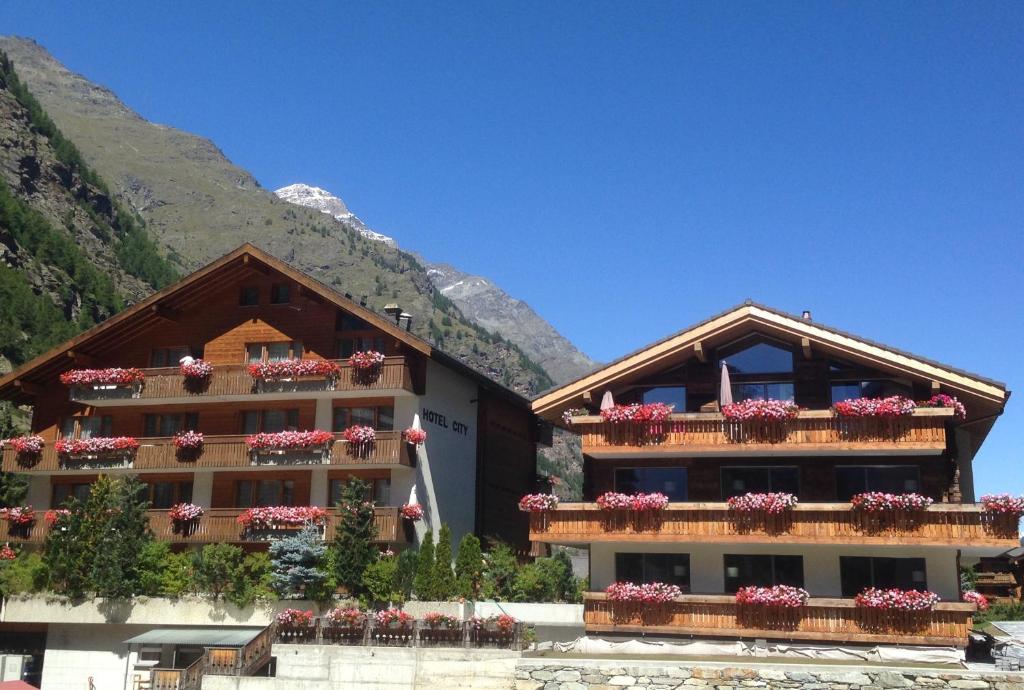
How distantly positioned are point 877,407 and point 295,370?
56.0ft

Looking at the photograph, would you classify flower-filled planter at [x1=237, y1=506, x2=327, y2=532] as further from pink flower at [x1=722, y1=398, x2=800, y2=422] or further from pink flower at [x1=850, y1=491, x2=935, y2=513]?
pink flower at [x1=850, y1=491, x2=935, y2=513]

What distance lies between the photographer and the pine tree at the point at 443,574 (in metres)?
30.8

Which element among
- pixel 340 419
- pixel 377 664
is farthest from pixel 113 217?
pixel 377 664

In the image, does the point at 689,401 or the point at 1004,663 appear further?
the point at 689,401

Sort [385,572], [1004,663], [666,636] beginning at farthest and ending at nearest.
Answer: [385,572] → [666,636] → [1004,663]

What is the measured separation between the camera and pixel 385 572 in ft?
99.9

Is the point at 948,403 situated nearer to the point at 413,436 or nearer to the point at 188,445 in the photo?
the point at 413,436

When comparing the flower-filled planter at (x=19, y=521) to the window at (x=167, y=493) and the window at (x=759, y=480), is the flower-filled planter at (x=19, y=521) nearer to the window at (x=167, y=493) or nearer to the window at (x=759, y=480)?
the window at (x=167, y=493)

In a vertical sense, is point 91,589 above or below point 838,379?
below

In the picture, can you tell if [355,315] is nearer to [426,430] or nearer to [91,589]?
[426,430]

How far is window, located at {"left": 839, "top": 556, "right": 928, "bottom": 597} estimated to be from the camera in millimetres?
27922

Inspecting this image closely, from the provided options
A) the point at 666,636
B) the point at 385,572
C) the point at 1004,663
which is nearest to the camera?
the point at 1004,663

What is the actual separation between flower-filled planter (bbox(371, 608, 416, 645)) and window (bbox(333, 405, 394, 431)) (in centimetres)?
859

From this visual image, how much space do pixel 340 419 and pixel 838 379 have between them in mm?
15223
